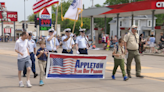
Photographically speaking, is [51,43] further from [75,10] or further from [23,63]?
[23,63]

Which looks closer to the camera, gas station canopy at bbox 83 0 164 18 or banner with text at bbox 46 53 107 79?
banner with text at bbox 46 53 107 79

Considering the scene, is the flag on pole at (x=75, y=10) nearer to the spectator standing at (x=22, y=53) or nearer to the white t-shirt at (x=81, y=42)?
the white t-shirt at (x=81, y=42)

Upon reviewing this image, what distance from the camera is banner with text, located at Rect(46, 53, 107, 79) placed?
8.84 m

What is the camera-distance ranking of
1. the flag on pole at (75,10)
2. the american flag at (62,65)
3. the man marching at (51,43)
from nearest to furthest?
the american flag at (62,65) → the man marching at (51,43) → the flag on pole at (75,10)

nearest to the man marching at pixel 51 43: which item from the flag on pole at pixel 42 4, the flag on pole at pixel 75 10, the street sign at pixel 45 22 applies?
the flag on pole at pixel 75 10

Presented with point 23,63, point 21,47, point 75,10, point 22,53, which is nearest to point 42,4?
point 75,10

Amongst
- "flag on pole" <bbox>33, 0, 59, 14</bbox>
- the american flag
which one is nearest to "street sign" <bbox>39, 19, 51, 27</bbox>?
"flag on pole" <bbox>33, 0, 59, 14</bbox>

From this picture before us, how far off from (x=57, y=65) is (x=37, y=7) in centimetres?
530

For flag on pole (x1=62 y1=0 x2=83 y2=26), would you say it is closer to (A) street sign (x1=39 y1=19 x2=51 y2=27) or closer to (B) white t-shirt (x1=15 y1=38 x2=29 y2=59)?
(B) white t-shirt (x1=15 y1=38 x2=29 y2=59)

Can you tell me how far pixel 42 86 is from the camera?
8.45m

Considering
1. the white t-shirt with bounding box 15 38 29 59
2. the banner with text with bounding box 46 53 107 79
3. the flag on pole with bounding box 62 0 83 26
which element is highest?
the flag on pole with bounding box 62 0 83 26

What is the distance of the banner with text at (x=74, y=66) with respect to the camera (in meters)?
8.84

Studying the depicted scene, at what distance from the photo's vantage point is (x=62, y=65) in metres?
8.98

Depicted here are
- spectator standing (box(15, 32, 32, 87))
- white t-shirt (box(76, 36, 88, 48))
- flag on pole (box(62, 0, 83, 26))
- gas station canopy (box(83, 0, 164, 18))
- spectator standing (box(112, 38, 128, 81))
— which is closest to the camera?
spectator standing (box(15, 32, 32, 87))
